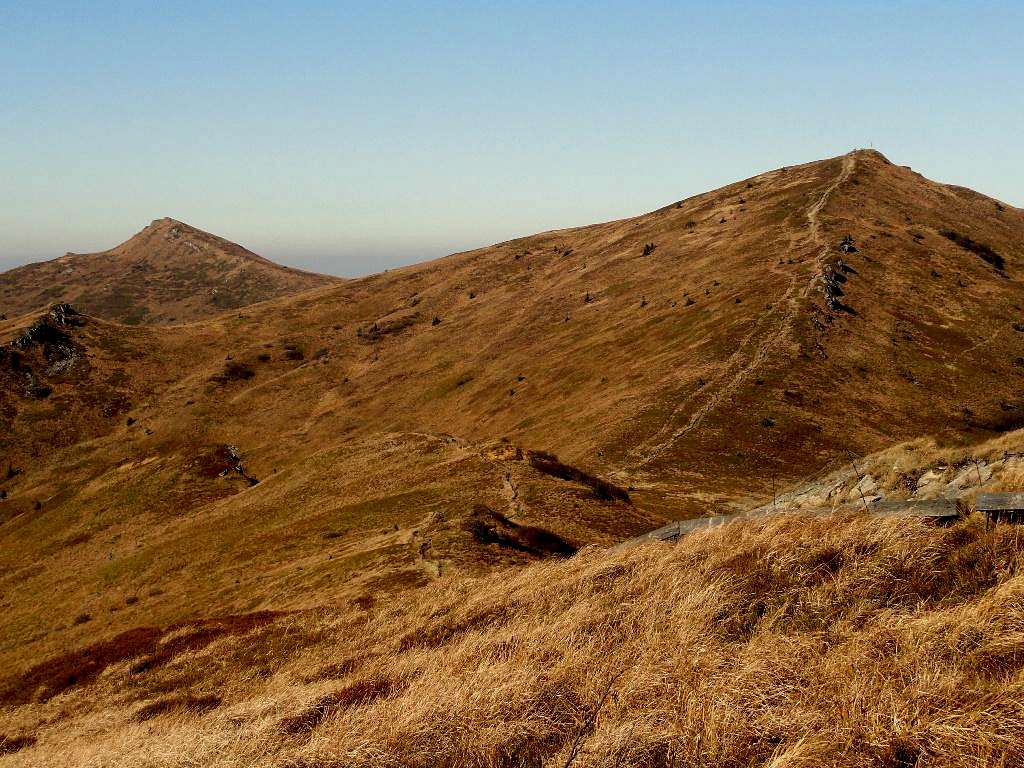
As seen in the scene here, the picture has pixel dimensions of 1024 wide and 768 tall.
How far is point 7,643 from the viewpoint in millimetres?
43031

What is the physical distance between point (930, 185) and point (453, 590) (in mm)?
175242

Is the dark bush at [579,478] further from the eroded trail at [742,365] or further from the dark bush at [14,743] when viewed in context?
the dark bush at [14,743]

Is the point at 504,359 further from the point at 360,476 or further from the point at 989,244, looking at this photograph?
the point at 989,244

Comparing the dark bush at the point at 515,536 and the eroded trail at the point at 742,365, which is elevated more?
the eroded trail at the point at 742,365

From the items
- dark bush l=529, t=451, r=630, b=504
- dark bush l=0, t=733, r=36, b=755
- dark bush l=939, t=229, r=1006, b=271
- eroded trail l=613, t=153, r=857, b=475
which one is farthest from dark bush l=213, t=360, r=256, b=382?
dark bush l=939, t=229, r=1006, b=271

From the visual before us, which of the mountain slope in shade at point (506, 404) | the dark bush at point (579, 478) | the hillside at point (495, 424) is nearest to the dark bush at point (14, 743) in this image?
the hillside at point (495, 424)

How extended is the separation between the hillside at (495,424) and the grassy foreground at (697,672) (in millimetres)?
199

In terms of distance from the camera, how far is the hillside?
25.6 m

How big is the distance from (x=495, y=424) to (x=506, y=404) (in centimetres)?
686

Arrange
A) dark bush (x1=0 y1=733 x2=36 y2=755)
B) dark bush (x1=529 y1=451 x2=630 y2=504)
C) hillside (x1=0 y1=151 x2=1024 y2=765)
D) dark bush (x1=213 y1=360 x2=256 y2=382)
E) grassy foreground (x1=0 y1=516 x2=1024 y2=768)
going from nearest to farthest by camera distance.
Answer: grassy foreground (x1=0 y1=516 x2=1024 y2=768), dark bush (x1=0 y1=733 x2=36 y2=755), hillside (x1=0 y1=151 x2=1024 y2=765), dark bush (x1=529 y1=451 x2=630 y2=504), dark bush (x1=213 y1=360 x2=256 y2=382)

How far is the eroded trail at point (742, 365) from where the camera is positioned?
190ft

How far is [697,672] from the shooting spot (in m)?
9.05

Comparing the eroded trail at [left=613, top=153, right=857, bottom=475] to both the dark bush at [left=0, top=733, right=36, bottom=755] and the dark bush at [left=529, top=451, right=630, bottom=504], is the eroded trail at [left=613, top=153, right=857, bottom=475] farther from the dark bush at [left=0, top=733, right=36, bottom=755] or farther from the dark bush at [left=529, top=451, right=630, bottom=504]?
the dark bush at [left=0, top=733, right=36, bottom=755]

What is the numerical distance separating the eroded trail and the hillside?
1.19 feet
